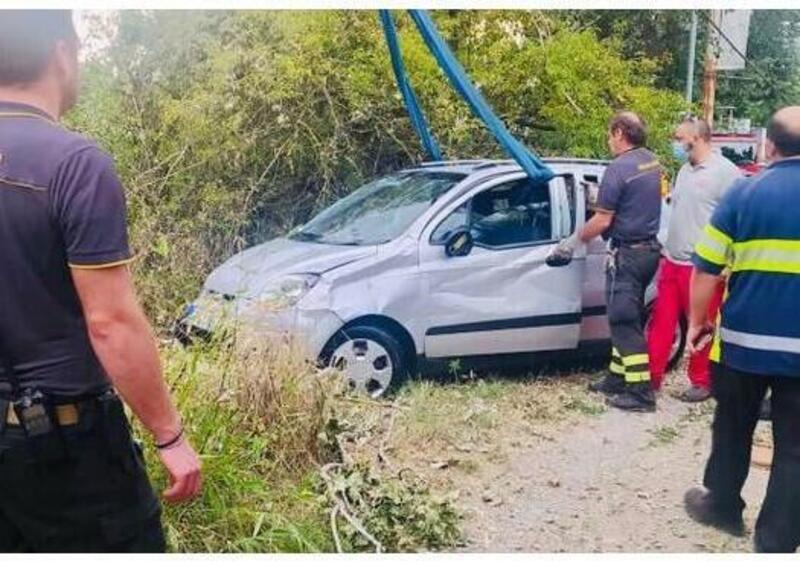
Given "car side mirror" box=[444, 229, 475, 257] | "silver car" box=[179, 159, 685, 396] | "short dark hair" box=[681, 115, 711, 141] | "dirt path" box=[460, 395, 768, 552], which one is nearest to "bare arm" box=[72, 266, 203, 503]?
"dirt path" box=[460, 395, 768, 552]

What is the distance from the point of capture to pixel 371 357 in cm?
368

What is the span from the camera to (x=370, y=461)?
3064 millimetres

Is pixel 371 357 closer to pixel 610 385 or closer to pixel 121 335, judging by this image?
pixel 610 385

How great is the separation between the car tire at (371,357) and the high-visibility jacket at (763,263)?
4.86 feet

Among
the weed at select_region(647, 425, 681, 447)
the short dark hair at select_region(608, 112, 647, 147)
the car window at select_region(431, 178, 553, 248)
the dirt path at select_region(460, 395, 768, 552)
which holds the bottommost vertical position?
the weed at select_region(647, 425, 681, 447)

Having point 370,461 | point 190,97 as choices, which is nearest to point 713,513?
point 370,461

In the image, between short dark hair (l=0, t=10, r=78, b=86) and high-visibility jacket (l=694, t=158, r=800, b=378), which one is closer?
short dark hair (l=0, t=10, r=78, b=86)

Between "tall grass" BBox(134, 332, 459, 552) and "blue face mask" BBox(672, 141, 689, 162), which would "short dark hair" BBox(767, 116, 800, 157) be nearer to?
"blue face mask" BBox(672, 141, 689, 162)

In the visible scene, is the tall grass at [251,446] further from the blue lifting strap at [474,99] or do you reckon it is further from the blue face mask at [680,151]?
the blue face mask at [680,151]

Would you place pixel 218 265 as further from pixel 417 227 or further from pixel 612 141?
pixel 612 141

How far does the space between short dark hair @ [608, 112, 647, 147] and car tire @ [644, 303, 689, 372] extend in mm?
842

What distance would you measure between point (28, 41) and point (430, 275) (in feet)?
7.62

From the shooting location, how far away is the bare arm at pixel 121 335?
1589 mm

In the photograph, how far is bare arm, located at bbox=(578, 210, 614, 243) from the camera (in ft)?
13.4
